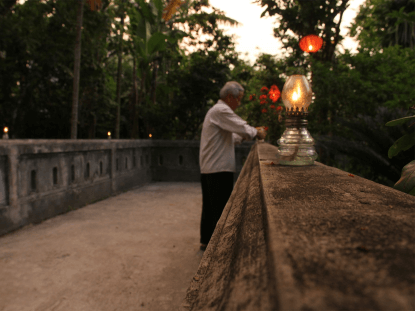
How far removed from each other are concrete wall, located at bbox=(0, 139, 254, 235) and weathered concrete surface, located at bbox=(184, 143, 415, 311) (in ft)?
13.9

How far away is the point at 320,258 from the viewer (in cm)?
48

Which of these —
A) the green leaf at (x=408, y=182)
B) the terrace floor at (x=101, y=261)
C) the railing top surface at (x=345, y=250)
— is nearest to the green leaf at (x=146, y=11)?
the terrace floor at (x=101, y=261)

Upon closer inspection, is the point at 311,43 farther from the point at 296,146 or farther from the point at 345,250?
the point at 345,250

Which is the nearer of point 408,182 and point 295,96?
point 408,182

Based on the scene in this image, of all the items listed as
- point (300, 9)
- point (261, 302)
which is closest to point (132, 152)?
point (300, 9)

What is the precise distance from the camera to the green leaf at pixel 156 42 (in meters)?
11.6

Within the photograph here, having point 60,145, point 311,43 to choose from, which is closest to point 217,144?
point 60,145

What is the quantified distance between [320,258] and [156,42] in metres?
12.2

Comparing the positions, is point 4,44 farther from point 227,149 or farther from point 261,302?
point 261,302

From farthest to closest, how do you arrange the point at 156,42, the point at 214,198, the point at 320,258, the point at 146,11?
1. the point at 146,11
2. the point at 156,42
3. the point at 214,198
4. the point at 320,258

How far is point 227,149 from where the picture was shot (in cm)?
382

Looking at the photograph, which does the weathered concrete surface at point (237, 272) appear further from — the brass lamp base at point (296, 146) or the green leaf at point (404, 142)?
the brass lamp base at point (296, 146)

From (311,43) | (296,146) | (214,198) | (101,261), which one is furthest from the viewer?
(311,43)

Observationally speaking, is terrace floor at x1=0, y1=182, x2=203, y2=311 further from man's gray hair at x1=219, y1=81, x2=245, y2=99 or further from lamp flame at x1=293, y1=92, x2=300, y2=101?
→ man's gray hair at x1=219, y1=81, x2=245, y2=99
